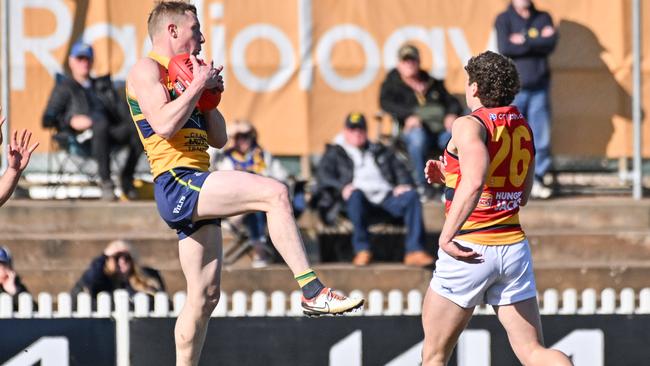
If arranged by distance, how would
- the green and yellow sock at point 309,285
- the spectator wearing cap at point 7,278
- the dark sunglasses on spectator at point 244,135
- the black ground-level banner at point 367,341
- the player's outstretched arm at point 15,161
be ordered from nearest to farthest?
1. the green and yellow sock at point 309,285
2. the player's outstretched arm at point 15,161
3. the black ground-level banner at point 367,341
4. the spectator wearing cap at point 7,278
5. the dark sunglasses on spectator at point 244,135

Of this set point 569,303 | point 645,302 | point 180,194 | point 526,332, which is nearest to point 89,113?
point 569,303

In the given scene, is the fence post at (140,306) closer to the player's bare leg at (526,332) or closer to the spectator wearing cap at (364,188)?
the spectator wearing cap at (364,188)

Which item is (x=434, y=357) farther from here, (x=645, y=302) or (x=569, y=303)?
(x=645, y=302)

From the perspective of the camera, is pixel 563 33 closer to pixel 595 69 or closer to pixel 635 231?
pixel 595 69

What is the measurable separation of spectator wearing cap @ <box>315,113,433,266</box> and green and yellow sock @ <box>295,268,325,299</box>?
187 inches

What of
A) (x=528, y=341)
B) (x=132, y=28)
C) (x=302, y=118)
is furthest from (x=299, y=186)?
(x=528, y=341)

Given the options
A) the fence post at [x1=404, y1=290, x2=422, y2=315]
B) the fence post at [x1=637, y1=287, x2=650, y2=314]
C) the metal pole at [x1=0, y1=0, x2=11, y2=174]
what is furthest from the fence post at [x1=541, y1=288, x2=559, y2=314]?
the metal pole at [x1=0, y1=0, x2=11, y2=174]

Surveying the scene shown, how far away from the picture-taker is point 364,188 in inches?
453

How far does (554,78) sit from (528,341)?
6670mm

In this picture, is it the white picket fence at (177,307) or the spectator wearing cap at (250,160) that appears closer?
the white picket fence at (177,307)

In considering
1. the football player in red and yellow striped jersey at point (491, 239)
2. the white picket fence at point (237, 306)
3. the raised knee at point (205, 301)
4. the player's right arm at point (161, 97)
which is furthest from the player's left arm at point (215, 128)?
the white picket fence at point (237, 306)

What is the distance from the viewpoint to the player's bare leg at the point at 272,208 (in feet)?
21.1

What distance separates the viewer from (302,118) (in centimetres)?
1288

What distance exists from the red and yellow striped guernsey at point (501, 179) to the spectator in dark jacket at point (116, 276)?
13.3 feet
